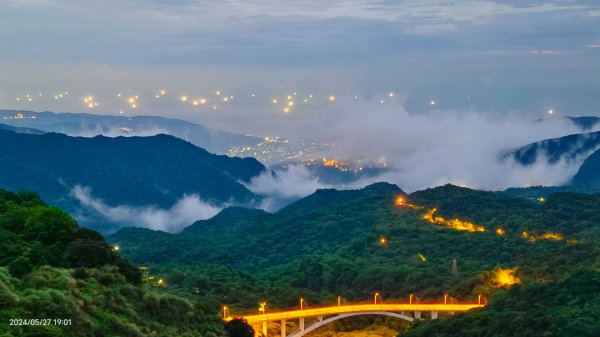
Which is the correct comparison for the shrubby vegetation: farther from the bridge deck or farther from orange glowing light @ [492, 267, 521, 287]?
orange glowing light @ [492, 267, 521, 287]

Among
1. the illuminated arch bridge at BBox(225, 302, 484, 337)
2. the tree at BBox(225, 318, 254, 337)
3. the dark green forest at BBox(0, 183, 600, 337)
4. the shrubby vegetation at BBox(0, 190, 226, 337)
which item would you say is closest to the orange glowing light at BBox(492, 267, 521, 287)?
the dark green forest at BBox(0, 183, 600, 337)

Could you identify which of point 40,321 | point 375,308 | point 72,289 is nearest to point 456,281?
point 375,308

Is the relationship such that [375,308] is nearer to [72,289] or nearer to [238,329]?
[238,329]

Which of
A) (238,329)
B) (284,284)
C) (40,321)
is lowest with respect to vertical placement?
(284,284)

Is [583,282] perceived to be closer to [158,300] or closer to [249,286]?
[158,300]

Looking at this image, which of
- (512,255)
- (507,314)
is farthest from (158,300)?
(512,255)

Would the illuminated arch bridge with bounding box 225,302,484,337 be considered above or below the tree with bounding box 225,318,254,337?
below

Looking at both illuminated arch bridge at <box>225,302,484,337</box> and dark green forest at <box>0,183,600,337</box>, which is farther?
illuminated arch bridge at <box>225,302,484,337</box>
